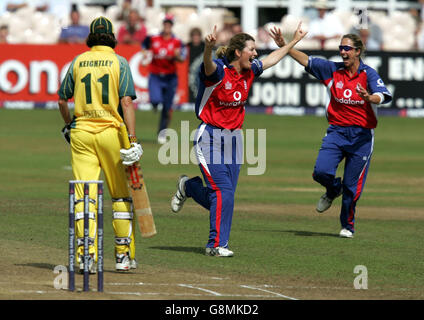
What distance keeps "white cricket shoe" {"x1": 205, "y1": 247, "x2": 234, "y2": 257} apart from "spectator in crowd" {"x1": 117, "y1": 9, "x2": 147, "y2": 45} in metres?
20.4

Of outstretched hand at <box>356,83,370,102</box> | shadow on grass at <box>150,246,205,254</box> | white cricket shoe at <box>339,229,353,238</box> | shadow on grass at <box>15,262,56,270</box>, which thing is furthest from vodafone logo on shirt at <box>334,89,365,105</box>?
shadow on grass at <box>15,262,56,270</box>

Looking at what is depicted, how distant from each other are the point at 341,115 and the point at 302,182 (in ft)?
18.2

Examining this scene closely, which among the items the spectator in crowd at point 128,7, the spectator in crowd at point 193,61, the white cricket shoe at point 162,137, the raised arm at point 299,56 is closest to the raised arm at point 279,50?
the raised arm at point 299,56

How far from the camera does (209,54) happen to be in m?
10.9

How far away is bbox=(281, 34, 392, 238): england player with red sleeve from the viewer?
508 inches

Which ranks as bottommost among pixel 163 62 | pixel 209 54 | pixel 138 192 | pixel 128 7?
pixel 138 192

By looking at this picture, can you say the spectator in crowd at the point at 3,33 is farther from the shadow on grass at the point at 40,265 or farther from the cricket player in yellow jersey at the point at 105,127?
the cricket player in yellow jersey at the point at 105,127

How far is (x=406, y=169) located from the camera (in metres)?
20.5

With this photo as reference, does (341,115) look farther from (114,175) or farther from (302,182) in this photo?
(302,182)

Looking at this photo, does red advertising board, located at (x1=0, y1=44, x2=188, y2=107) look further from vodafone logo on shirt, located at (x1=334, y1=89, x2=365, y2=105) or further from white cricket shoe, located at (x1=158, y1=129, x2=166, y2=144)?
vodafone logo on shirt, located at (x1=334, y1=89, x2=365, y2=105)

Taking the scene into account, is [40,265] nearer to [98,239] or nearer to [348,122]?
[98,239]

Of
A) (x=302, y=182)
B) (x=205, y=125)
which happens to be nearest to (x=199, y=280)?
(x=205, y=125)

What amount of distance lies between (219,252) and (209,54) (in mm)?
1965

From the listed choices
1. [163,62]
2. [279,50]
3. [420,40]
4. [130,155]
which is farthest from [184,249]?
[420,40]
